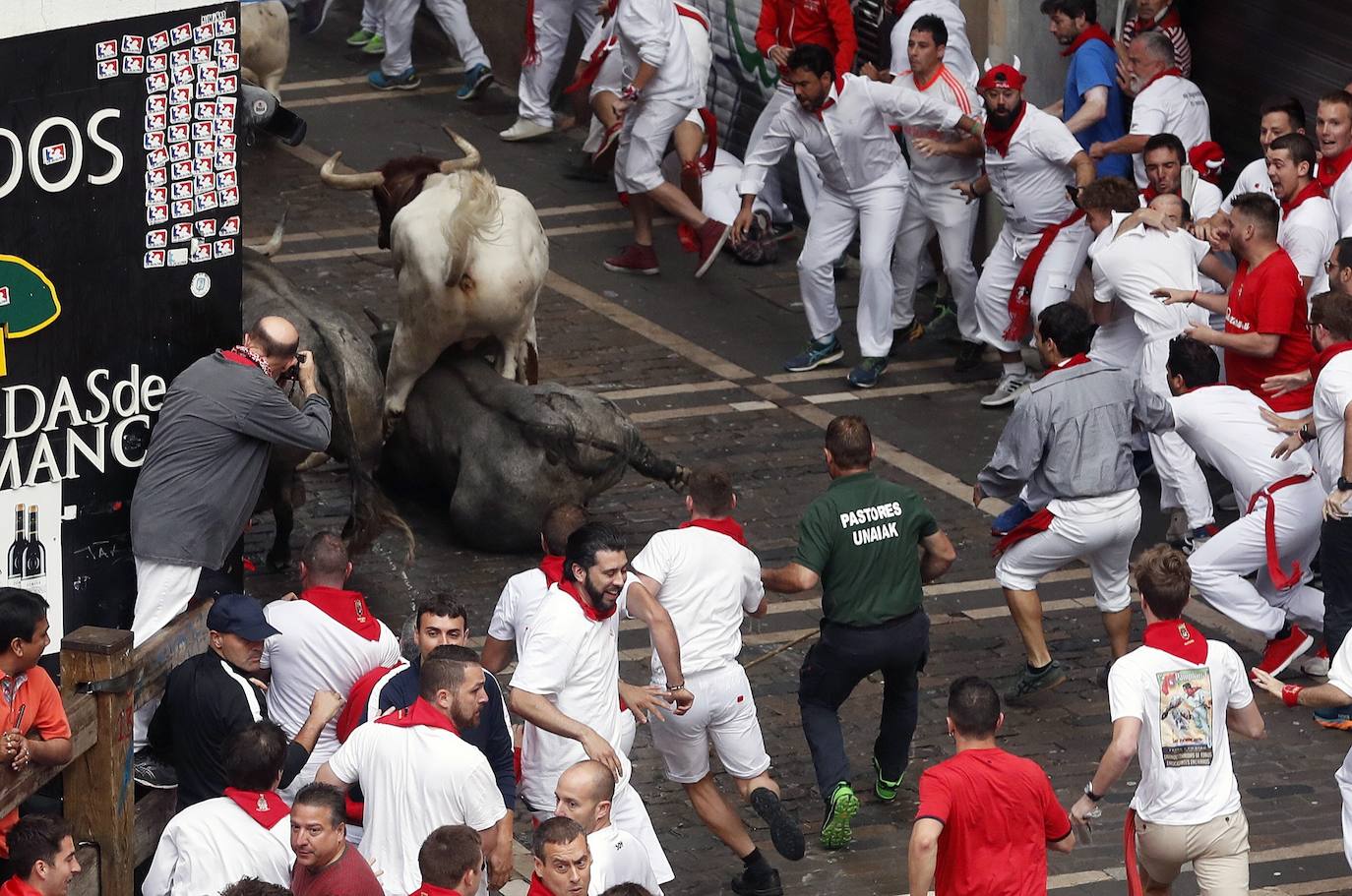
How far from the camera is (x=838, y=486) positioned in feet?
30.1

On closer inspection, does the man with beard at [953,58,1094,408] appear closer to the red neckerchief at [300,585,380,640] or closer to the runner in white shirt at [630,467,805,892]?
the runner in white shirt at [630,467,805,892]

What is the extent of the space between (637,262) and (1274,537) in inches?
258

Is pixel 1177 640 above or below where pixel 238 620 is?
above

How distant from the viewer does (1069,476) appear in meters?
10.1

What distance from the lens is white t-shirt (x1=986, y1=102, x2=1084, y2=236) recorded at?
13.4m

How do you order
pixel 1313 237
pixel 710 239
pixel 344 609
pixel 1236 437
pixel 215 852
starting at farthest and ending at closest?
1. pixel 710 239
2. pixel 1313 237
3. pixel 1236 437
4. pixel 344 609
5. pixel 215 852

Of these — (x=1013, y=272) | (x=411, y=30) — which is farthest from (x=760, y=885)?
(x=411, y=30)

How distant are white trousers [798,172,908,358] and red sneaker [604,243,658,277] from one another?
1935 mm

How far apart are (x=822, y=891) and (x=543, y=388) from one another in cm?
396

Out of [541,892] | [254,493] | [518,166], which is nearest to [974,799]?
[541,892]

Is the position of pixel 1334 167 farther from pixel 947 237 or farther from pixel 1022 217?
pixel 947 237

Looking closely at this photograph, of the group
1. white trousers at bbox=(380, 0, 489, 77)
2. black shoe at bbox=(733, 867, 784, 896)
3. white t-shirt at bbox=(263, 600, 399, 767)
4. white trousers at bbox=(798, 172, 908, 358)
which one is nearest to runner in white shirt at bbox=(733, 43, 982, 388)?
white trousers at bbox=(798, 172, 908, 358)

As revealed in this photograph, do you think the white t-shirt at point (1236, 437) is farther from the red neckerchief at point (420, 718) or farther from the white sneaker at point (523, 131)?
the white sneaker at point (523, 131)

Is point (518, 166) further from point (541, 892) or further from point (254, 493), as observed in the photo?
point (541, 892)
